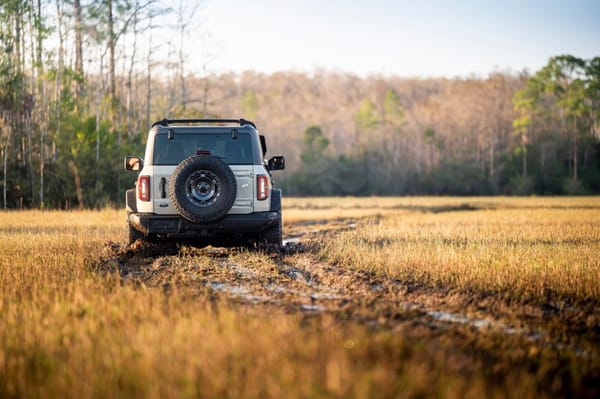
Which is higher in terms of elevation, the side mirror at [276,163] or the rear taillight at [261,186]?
the side mirror at [276,163]

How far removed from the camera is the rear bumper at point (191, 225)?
9.97 metres

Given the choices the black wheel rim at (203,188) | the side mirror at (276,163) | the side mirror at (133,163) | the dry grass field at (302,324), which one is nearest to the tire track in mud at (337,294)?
the dry grass field at (302,324)

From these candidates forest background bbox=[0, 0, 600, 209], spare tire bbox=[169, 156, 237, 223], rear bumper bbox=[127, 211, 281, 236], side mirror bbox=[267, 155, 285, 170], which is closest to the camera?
spare tire bbox=[169, 156, 237, 223]

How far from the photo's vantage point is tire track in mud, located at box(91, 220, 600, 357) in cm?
555

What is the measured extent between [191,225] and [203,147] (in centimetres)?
134

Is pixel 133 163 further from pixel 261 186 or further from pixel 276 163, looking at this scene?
pixel 276 163

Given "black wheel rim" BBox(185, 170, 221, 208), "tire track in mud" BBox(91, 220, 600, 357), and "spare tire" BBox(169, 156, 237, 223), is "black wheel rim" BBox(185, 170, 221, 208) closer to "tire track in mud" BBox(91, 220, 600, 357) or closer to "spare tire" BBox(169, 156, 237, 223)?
"spare tire" BBox(169, 156, 237, 223)

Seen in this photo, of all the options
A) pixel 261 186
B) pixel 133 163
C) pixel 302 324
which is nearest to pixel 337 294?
pixel 302 324

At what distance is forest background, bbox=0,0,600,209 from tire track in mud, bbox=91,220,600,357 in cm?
1384

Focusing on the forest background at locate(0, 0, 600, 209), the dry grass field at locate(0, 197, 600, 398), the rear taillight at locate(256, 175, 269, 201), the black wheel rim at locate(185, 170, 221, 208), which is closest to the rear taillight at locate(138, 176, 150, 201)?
the black wheel rim at locate(185, 170, 221, 208)

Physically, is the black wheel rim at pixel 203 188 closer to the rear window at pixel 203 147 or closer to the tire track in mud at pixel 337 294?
the rear window at pixel 203 147

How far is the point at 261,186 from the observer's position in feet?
33.5

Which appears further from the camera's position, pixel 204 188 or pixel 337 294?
pixel 204 188

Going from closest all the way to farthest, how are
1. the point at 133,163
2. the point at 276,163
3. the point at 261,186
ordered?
the point at 261,186 < the point at 133,163 < the point at 276,163
